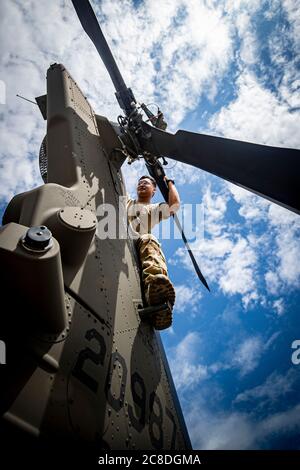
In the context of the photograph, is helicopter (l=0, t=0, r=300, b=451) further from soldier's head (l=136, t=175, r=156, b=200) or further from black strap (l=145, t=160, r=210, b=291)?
soldier's head (l=136, t=175, r=156, b=200)

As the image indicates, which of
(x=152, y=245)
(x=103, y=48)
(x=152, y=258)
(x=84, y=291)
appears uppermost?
(x=103, y=48)

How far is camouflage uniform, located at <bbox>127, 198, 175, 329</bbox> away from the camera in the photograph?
3.58m

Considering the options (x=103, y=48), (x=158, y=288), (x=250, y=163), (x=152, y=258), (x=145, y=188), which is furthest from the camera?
(x=145, y=188)

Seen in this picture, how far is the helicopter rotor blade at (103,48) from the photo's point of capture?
4078 millimetres

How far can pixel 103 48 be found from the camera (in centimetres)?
453

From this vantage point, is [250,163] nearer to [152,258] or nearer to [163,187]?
[152,258]

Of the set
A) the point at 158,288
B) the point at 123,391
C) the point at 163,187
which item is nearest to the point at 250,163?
the point at 158,288

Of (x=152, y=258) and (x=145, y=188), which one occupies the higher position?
(x=145, y=188)

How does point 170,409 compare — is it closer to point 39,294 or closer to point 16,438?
point 16,438

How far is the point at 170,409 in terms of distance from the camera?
11.4 feet

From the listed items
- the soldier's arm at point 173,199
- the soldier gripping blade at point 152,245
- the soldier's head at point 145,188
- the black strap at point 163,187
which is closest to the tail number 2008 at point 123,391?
the soldier gripping blade at point 152,245

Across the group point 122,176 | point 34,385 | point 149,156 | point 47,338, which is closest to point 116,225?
point 122,176

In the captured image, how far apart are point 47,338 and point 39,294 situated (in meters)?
0.46

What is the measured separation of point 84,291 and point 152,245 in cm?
209
